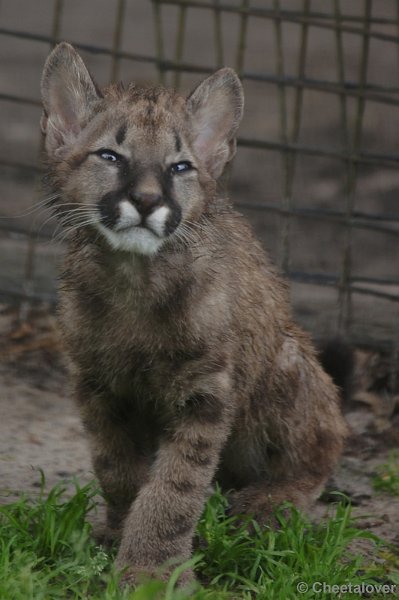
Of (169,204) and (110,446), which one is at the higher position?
(169,204)

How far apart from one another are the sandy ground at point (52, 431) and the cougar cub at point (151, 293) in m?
1.00

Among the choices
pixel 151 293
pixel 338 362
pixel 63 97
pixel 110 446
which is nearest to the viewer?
pixel 151 293

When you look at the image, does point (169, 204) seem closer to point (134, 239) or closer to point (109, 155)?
point (134, 239)

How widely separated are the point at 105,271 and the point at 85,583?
4.86 ft

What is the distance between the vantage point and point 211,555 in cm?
627

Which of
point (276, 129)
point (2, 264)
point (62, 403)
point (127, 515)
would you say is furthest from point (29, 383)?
point (276, 129)

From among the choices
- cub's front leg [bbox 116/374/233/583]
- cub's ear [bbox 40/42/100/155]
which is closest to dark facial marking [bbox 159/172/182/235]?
cub's ear [bbox 40/42/100/155]

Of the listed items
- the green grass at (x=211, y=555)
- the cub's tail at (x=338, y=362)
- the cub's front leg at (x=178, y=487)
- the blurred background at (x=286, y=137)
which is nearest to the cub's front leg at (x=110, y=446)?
the green grass at (x=211, y=555)

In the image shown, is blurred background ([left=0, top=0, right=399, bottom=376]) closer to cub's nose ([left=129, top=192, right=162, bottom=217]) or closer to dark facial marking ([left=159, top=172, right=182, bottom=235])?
dark facial marking ([left=159, top=172, right=182, bottom=235])

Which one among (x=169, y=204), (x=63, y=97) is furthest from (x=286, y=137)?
(x=169, y=204)

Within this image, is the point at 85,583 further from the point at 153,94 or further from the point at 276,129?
the point at 276,129

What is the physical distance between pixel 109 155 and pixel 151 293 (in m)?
0.71

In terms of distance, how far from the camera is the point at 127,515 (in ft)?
20.3

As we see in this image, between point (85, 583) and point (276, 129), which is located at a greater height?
point (276, 129)
